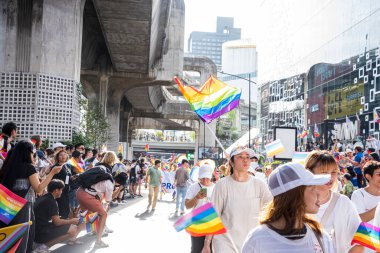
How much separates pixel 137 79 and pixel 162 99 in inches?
799

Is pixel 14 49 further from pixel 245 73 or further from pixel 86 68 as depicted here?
pixel 245 73

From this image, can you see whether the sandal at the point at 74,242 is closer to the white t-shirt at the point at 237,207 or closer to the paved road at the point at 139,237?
the paved road at the point at 139,237

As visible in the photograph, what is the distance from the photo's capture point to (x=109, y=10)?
2053cm

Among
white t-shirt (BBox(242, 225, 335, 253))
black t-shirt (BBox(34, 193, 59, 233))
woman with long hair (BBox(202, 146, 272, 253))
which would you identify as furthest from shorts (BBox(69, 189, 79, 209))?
white t-shirt (BBox(242, 225, 335, 253))

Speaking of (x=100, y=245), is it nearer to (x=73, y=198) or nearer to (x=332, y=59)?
(x=73, y=198)

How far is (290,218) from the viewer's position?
99.5 inches

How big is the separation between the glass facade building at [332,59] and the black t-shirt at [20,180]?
2233cm

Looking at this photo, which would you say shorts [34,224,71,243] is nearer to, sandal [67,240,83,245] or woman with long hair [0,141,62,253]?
sandal [67,240,83,245]

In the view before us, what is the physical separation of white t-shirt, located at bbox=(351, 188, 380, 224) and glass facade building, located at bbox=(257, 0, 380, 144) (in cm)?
2207

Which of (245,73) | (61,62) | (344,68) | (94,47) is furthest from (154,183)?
(245,73)

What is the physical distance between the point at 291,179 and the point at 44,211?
6088 mm

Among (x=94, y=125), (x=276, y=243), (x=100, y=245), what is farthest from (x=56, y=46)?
(x=276, y=243)

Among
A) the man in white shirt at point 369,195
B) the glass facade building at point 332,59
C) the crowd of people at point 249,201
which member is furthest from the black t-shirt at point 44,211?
the glass facade building at point 332,59

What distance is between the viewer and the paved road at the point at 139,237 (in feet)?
29.8
